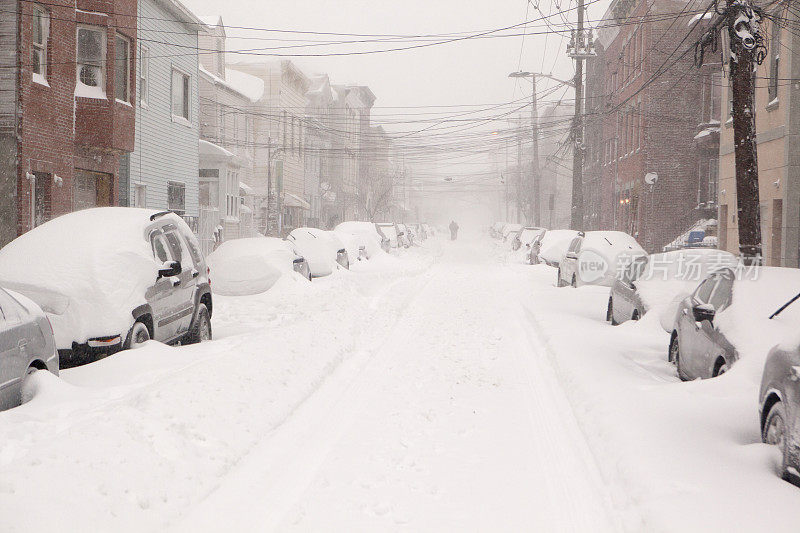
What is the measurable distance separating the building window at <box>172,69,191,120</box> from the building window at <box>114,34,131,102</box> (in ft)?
17.8

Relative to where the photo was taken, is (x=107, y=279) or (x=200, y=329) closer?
(x=107, y=279)

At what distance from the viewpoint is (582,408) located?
803 cm

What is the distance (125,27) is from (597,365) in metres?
17.3

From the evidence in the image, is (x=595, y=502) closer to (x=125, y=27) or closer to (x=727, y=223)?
(x=125, y=27)

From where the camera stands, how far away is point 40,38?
18.9 meters

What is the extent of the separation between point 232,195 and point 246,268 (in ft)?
74.7

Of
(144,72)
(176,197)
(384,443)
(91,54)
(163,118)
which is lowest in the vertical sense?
(384,443)

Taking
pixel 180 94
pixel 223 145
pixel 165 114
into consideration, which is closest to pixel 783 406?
pixel 165 114

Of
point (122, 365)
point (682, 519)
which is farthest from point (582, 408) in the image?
point (122, 365)

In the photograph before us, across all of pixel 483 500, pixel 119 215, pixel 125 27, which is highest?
pixel 125 27

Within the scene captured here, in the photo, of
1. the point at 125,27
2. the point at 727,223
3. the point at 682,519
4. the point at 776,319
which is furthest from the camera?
the point at 727,223

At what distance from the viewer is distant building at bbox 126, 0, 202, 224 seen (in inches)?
989

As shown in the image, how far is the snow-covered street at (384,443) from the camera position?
16.4 feet

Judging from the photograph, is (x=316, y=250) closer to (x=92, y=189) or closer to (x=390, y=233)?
(x=92, y=189)
